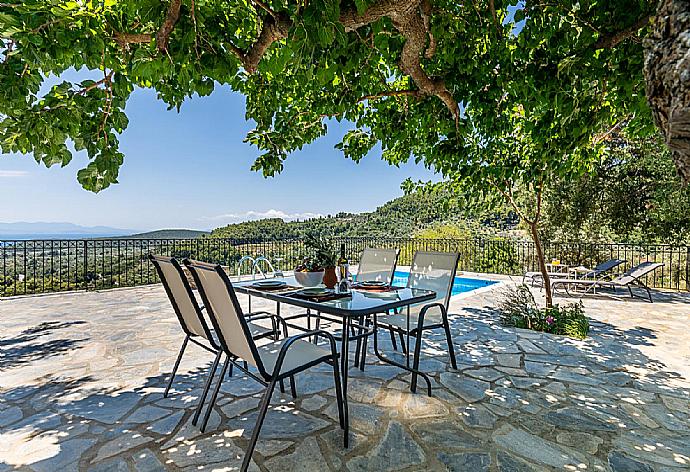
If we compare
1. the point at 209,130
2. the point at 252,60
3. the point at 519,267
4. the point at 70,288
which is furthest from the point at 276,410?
the point at 209,130

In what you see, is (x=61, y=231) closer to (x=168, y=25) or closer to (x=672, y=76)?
(x=168, y=25)

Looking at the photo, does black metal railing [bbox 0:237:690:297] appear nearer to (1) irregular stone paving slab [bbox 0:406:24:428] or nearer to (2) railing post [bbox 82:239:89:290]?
(2) railing post [bbox 82:239:89:290]

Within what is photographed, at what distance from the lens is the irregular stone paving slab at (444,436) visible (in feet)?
6.91

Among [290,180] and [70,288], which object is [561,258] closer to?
[70,288]

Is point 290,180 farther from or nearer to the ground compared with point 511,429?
farther from the ground

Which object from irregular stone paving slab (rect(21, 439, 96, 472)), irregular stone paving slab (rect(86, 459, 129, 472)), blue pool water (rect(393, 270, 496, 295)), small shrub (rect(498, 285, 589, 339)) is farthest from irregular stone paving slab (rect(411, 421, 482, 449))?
blue pool water (rect(393, 270, 496, 295))

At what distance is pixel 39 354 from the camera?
12.0 feet

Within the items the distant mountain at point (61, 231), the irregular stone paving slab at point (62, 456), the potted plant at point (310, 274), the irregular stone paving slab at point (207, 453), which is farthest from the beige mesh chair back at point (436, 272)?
the distant mountain at point (61, 231)

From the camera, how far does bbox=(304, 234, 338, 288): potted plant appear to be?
10.4ft

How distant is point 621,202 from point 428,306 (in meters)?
9.11

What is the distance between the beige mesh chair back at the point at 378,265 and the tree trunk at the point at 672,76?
118 inches

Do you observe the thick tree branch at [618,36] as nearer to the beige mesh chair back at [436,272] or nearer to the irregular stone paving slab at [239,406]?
the beige mesh chair back at [436,272]

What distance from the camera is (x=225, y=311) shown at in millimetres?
2049

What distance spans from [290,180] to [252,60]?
74.3ft
